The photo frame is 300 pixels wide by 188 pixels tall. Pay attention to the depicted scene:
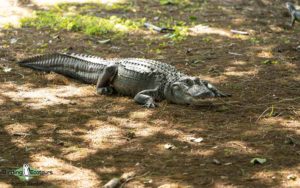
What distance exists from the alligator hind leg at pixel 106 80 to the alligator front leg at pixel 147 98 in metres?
0.60

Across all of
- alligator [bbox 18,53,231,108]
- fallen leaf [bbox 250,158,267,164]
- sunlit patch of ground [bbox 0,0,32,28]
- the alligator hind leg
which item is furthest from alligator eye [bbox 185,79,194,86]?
sunlit patch of ground [bbox 0,0,32,28]

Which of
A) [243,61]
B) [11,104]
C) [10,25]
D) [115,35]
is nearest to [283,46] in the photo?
[243,61]

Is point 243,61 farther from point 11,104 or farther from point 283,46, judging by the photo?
point 11,104

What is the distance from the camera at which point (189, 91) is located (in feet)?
20.2

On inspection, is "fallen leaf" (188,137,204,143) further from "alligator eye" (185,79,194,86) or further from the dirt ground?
"alligator eye" (185,79,194,86)

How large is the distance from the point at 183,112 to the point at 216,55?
2.84 m

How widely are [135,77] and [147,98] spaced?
1.73ft

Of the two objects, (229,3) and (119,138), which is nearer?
(119,138)

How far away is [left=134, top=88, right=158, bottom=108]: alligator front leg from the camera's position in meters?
6.25

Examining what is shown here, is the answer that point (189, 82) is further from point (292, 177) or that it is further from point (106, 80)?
point (292, 177)

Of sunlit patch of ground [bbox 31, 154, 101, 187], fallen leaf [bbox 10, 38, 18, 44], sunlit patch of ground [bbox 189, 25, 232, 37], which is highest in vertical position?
sunlit patch of ground [bbox 189, 25, 232, 37]

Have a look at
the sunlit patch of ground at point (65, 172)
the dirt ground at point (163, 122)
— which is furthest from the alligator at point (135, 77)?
the sunlit patch of ground at point (65, 172)

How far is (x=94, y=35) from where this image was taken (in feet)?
33.1

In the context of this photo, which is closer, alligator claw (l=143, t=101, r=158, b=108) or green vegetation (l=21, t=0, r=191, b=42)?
alligator claw (l=143, t=101, r=158, b=108)
